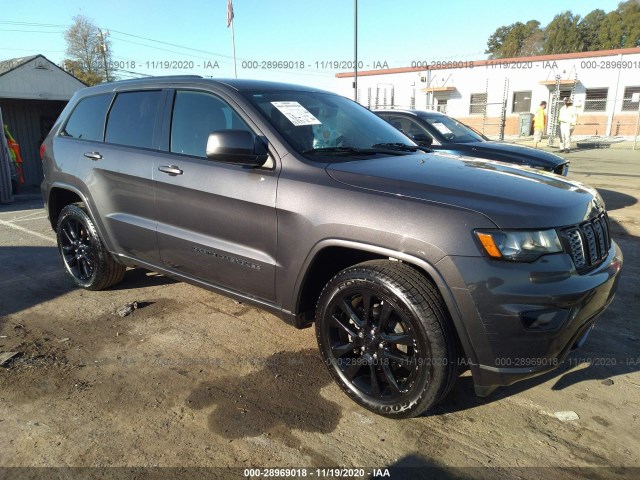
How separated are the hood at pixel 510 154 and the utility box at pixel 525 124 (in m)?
20.6

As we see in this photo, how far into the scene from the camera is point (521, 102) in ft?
91.6

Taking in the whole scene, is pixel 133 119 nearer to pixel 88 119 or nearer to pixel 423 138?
pixel 88 119

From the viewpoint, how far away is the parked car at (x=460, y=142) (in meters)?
6.70

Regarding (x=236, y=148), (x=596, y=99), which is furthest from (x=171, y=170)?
(x=596, y=99)

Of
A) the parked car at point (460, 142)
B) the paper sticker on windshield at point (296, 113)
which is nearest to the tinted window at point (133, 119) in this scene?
the paper sticker on windshield at point (296, 113)

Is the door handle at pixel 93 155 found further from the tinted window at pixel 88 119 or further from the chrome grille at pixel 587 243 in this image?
Answer: the chrome grille at pixel 587 243

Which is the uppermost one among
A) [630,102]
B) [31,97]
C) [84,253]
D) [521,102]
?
[521,102]

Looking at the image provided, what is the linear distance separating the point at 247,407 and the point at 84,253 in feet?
8.56

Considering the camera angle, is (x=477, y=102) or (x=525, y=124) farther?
(x=477, y=102)

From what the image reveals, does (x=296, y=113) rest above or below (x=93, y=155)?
above

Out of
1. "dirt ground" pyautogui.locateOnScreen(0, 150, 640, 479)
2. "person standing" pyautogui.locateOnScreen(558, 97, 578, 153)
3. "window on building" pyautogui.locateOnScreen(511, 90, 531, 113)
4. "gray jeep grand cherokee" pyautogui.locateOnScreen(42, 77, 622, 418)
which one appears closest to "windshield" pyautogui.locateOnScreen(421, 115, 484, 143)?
"gray jeep grand cherokee" pyautogui.locateOnScreen(42, 77, 622, 418)

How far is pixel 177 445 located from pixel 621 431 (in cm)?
234

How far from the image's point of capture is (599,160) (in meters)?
15.6

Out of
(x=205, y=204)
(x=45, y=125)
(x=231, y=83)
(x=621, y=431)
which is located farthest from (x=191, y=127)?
(x=45, y=125)
